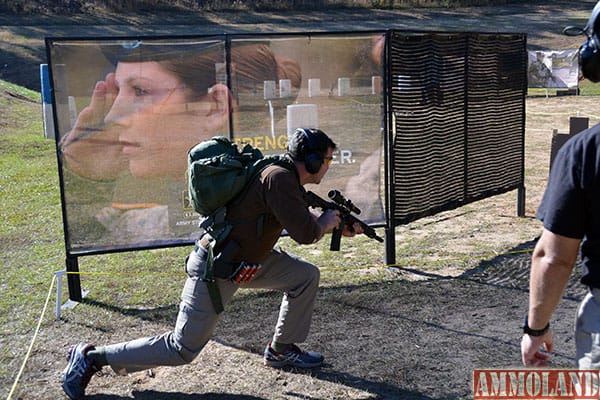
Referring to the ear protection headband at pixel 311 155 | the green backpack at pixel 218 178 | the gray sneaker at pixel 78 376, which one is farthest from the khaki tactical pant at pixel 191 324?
the ear protection headband at pixel 311 155

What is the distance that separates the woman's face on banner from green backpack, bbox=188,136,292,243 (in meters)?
2.15

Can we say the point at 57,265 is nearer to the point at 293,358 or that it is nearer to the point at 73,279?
the point at 73,279

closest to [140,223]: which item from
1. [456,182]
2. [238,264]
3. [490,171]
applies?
[238,264]

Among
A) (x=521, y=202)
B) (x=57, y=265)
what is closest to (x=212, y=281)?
(x=57, y=265)

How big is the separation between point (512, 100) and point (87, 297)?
18.9 ft

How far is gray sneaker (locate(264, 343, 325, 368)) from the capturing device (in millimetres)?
5055

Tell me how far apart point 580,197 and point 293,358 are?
9.86ft

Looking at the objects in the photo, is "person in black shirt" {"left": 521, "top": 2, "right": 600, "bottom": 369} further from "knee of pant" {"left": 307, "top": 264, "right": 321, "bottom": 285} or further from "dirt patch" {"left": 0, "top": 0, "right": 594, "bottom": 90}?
"dirt patch" {"left": 0, "top": 0, "right": 594, "bottom": 90}

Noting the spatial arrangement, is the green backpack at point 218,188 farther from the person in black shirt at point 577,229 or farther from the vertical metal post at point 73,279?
the vertical metal post at point 73,279

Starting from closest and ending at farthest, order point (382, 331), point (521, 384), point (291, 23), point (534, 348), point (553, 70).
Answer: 1. point (534, 348)
2. point (521, 384)
3. point (382, 331)
4. point (553, 70)
5. point (291, 23)

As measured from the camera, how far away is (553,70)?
2948 centimetres

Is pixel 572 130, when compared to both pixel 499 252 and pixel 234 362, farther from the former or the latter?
pixel 234 362

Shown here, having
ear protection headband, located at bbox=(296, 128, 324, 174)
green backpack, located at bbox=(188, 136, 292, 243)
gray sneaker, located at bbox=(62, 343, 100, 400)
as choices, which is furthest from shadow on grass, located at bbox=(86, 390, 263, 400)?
ear protection headband, located at bbox=(296, 128, 324, 174)

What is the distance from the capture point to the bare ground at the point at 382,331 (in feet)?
15.9
